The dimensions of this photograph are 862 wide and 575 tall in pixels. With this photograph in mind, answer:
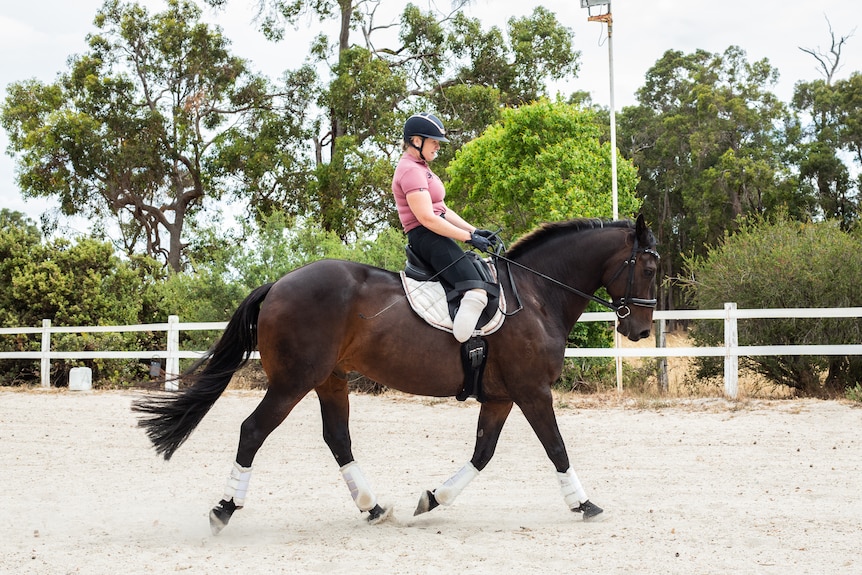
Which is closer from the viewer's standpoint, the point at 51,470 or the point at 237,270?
the point at 51,470

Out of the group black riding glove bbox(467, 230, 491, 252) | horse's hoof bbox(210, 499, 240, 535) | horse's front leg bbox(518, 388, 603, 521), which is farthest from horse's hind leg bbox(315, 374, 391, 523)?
black riding glove bbox(467, 230, 491, 252)

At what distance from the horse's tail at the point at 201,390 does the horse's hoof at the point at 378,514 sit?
1.29 meters

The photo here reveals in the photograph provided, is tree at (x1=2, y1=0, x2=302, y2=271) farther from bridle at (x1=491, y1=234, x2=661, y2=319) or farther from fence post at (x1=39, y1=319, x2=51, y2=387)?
bridle at (x1=491, y1=234, x2=661, y2=319)

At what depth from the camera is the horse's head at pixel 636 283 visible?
5.73 meters

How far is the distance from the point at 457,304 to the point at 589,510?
1.59 meters

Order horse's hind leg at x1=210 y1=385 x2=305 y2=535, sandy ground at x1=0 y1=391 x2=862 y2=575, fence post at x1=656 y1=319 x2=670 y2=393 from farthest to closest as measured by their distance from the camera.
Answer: fence post at x1=656 y1=319 x2=670 y2=393 < horse's hind leg at x1=210 y1=385 x2=305 y2=535 < sandy ground at x1=0 y1=391 x2=862 y2=575

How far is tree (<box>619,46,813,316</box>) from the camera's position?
3644cm

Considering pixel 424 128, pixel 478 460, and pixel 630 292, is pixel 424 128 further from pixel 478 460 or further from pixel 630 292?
pixel 478 460

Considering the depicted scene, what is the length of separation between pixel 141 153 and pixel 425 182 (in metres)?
27.8

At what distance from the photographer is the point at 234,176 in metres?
31.8

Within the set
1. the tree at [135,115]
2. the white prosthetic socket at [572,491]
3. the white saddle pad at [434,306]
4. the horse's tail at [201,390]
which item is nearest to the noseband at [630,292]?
the white saddle pad at [434,306]

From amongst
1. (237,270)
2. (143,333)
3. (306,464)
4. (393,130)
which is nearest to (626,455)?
(306,464)

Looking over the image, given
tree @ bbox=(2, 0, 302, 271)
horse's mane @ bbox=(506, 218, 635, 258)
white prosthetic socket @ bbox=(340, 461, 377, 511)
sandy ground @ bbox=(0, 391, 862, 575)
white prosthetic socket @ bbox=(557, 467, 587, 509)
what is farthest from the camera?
tree @ bbox=(2, 0, 302, 271)

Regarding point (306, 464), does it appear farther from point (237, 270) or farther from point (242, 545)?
point (237, 270)
